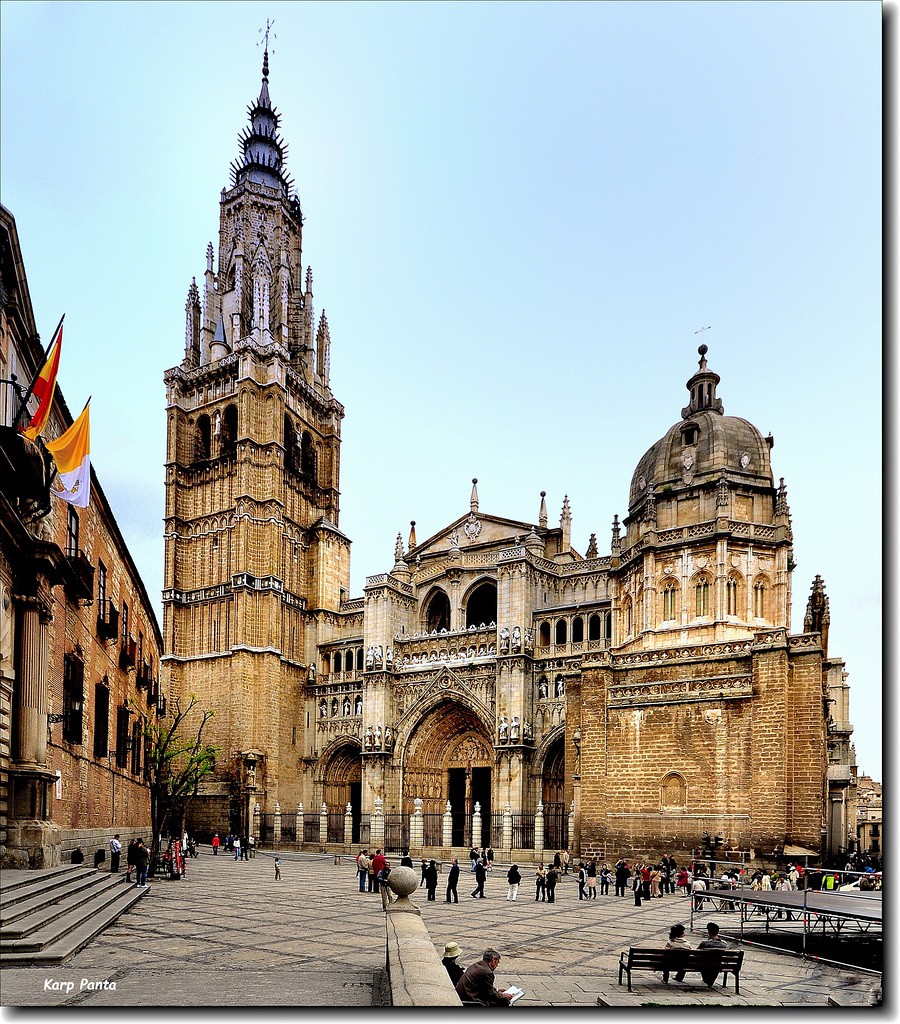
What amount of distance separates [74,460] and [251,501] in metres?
38.5

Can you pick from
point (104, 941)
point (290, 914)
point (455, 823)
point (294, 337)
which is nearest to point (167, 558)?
point (294, 337)

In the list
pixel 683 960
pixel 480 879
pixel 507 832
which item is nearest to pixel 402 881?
pixel 683 960

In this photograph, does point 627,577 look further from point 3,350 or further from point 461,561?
point 3,350

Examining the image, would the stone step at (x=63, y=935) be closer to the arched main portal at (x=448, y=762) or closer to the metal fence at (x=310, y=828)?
the arched main portal at (x=448, y=762)

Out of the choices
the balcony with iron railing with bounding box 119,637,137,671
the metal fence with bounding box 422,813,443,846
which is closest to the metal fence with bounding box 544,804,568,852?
the metal fence with bounding box 422,813,443,846

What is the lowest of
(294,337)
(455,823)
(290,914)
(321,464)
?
(455,823)

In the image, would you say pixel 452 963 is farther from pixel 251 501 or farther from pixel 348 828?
pixel 251 501

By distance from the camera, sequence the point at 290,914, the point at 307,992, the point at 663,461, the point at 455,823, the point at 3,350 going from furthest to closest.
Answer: the point at 455,823 → the point at 663,461 → the point at 290,914 → the point at 3,350 → the point at 307,992

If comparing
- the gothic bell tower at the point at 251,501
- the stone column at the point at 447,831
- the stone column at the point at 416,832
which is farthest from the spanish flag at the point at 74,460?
the gothic bell tower at the point at 251,501

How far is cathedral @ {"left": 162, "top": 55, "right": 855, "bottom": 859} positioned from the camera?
3038 cm

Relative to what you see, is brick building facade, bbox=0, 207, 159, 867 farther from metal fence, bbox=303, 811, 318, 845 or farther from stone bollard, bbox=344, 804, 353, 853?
metal fence, bbox=303, 811, 318, 845

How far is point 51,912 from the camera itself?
41.1 feet

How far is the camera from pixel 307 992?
995 cm

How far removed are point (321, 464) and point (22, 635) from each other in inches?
1790
